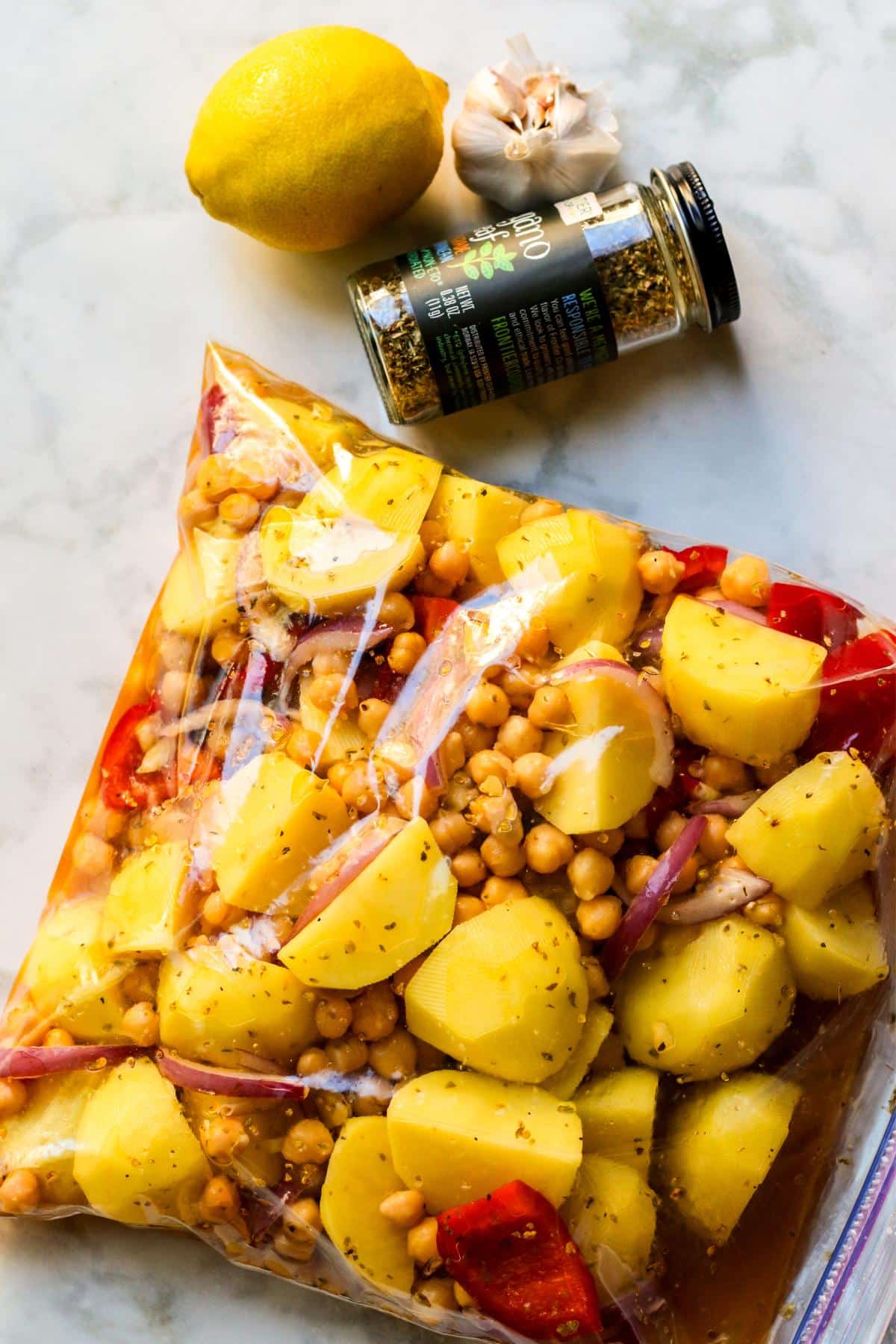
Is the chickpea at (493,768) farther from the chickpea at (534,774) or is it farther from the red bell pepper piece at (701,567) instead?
the red bell pepper piece at (701,567)

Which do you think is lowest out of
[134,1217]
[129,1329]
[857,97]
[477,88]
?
[129,1329]

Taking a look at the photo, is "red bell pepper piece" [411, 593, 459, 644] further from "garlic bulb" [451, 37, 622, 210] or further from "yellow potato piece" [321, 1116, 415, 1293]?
"garlic bulb" [451, 37, 622, 210]

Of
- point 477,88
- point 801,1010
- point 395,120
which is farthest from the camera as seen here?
point 477,88

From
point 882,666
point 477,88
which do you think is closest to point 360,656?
point 882,666

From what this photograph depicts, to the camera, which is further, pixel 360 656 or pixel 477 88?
pixel 477 88

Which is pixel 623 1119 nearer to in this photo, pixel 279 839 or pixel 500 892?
pixel 500 892

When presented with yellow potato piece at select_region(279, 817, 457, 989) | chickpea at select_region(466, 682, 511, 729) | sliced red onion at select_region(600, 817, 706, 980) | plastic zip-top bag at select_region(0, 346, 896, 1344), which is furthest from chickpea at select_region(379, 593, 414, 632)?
sliced red onion at select_region(600, 817, 706, 980)

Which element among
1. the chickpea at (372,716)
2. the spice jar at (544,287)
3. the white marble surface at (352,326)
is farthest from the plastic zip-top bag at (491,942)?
the white marble surface at (352,326)

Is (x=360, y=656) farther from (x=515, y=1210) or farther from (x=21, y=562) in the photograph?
(x=21, y=562)

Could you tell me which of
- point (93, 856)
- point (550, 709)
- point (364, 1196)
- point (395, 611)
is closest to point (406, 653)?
point (395, 611)
